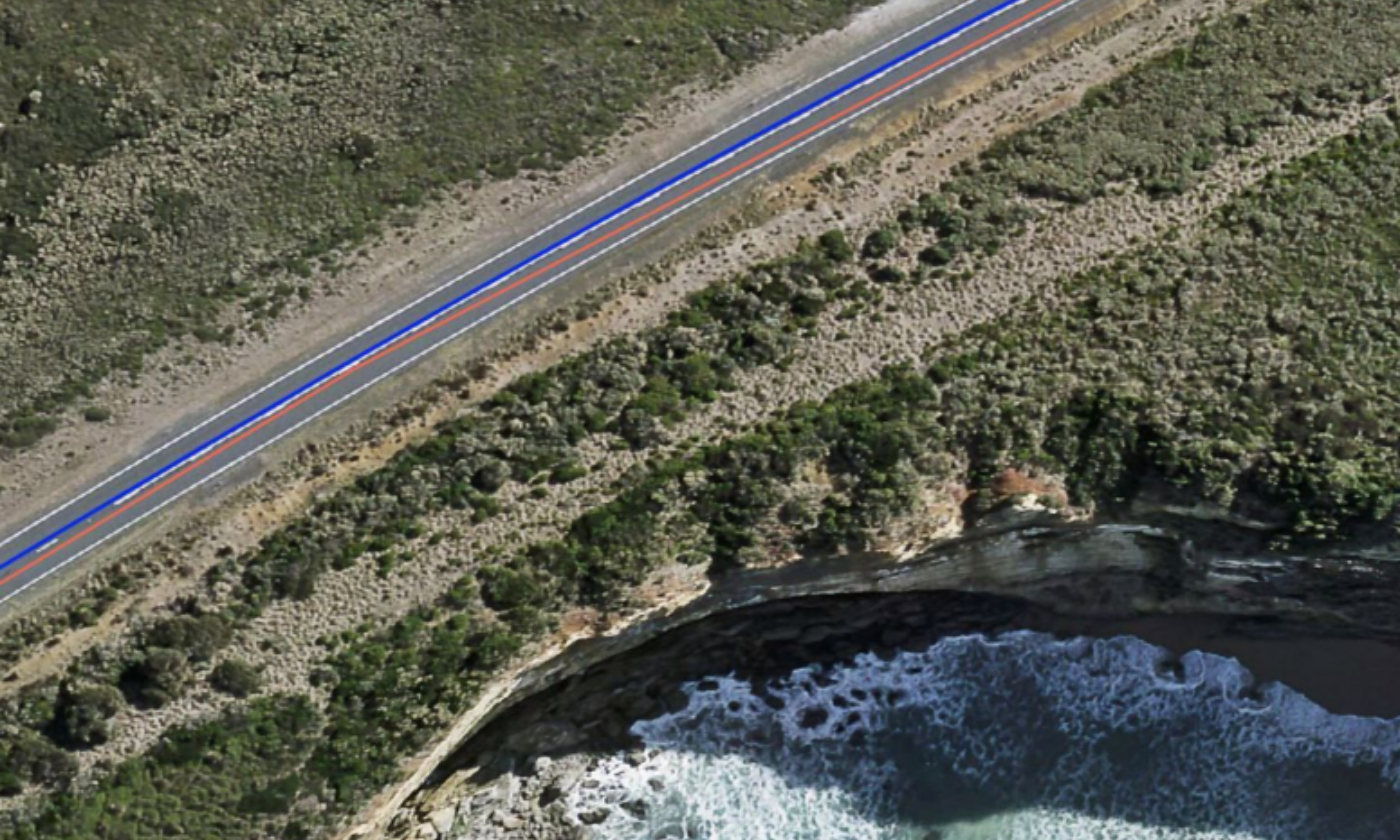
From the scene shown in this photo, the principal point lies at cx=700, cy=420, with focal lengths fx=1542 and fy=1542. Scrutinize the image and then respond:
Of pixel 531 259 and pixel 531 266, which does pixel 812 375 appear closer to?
pixel 531 266

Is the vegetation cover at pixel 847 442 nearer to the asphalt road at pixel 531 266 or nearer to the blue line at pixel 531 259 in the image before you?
the asphalt road at pixel 531 266

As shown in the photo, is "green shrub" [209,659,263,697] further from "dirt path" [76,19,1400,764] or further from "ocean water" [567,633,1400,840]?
"ocean water" [567,633,1400,840]

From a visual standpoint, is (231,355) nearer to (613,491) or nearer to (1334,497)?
(613,491)

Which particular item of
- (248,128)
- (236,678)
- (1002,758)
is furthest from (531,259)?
(1002,758)

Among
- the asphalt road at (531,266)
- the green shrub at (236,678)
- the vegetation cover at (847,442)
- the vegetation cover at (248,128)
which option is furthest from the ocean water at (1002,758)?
the vegetation cover at (248,128)

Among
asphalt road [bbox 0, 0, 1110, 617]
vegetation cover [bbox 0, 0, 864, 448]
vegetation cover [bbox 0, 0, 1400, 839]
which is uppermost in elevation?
vegetation cover [bbox 0, 0, 864, 448]

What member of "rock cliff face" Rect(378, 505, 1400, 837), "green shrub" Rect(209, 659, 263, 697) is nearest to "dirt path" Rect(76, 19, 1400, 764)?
"green shrub" Rect(209, 659, 263, 697)
